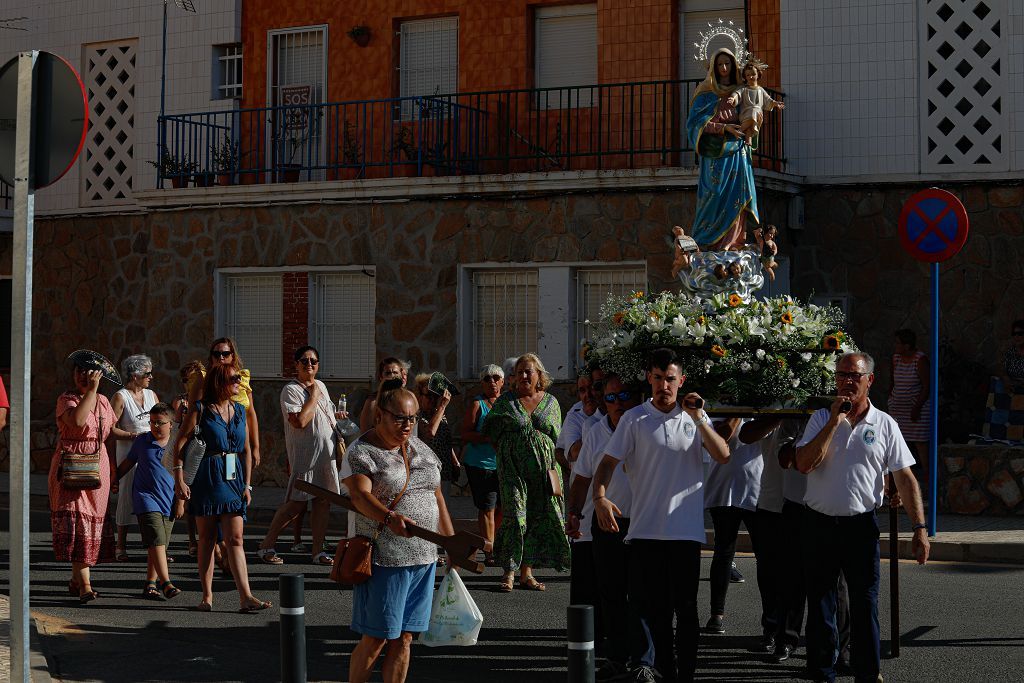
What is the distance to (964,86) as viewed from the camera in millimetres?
16875

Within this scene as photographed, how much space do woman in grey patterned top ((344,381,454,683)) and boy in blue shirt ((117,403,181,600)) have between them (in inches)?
161

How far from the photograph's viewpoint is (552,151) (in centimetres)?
1867

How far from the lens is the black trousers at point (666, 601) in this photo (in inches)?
300

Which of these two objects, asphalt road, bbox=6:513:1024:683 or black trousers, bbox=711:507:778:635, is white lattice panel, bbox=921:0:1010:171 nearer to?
asphalt road, bbox=6:513:1024:683

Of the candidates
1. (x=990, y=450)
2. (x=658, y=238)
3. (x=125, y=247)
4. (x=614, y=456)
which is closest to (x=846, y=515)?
(x=614, y=456)

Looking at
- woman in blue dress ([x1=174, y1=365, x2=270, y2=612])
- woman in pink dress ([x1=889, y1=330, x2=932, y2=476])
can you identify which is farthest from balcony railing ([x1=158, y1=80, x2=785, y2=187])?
woman in blue dress ([x1=174, y1=365, x2=270, y2=612])

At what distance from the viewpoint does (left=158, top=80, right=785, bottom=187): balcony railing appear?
18.0m

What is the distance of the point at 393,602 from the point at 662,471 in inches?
61.8

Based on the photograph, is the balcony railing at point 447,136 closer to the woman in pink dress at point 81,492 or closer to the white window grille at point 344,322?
the white window grille at point 344,322

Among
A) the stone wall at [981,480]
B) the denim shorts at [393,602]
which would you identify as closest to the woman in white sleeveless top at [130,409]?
the denim shorts at [393,602]

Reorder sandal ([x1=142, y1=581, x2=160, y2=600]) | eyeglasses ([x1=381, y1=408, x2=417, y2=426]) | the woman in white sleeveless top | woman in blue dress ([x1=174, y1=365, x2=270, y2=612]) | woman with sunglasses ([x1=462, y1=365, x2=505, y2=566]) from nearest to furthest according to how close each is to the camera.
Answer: eyeglasses ([x1=381, y1=408, x2=417, y2=426]) → woman in blue dress ([x1=174, y1=365, x2=270, y2=612]) → sandal ([x1=142, y1=581, x2=160, y2=600]) → woman with sunglasses ([x1=462, y1=365, x2=505, y2=566]) → the woman in white sleeveless top

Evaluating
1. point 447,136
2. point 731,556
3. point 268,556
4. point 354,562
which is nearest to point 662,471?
point 354,562

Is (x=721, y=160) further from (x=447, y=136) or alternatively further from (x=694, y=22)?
(x=447, y=136)

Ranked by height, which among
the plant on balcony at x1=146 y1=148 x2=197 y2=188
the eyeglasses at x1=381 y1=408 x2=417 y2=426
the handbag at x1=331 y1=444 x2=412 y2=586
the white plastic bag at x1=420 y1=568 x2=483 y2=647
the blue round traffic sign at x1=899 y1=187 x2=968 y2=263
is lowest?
the white plastic bag at x1=420 y1=568 x2=483 y2=647
